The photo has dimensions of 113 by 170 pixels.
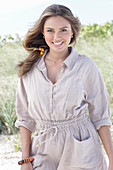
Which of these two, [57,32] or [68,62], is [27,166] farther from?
[57,32]

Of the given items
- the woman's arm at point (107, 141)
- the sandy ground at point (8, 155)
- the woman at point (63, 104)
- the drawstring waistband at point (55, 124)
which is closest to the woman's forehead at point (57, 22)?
the woman at point (63, 104)

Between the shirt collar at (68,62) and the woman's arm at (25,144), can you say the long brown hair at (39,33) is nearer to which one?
the shirt collar at (68,62)

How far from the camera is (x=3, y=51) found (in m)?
6.66

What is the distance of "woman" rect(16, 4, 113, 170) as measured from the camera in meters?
1.65

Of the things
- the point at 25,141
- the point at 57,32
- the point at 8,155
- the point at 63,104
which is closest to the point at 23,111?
the point at 25,141

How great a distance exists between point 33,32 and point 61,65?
0.97 feet

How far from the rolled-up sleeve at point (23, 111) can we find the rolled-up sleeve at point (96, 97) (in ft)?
1.23

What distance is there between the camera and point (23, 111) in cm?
181

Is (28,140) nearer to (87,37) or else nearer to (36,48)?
(36,48)

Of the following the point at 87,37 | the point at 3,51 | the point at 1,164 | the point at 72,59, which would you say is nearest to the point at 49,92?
the point at 72,59

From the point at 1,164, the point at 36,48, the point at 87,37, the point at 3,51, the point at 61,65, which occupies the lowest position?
the point at 1,164

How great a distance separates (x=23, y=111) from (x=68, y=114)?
31 centimetres

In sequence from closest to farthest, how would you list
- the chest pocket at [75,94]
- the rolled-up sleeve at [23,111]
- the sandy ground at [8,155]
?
1. the chest pocket at [75,94]
2. the rolled-up sleeve at [23,111]
3. the sandy ground at [8,155]

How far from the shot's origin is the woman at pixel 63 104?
5.42ft
